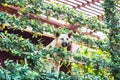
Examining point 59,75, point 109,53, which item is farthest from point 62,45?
point 59,75

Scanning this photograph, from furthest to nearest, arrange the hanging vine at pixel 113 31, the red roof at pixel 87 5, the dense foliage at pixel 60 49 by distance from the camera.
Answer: the red roof at pixel 87 5 < the hanging vine at pixel 113 31 < the dense foliage at pixel 60 49

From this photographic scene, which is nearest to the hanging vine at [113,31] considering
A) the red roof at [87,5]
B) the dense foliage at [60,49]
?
the dense foliage at [60,49]

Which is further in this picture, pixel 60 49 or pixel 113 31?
pixel 60 49

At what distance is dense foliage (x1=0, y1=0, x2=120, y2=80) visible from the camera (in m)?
3.07

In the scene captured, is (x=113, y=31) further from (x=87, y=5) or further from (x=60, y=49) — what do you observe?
(x=87, y=5)

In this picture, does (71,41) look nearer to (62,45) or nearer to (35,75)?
(62,45)

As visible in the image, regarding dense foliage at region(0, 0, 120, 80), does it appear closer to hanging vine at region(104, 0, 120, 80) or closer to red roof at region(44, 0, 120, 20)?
hanging vine at region(104, 0, 120, 80)

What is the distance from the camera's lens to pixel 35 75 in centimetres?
254

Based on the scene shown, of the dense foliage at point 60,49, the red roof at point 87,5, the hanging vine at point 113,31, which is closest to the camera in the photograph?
the dense foliage at point 60,49

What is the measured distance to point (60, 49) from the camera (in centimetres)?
390

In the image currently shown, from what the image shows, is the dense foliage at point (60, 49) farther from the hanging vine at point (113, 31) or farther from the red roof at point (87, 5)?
the red roof at point (87, 5)

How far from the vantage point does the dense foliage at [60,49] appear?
3.07 meters

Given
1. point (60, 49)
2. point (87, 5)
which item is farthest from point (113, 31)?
point (87, 5)

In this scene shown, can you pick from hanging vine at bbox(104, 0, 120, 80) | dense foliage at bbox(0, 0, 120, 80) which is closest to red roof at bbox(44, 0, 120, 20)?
dense foliage at bbox(0, 0, 120, 80)
